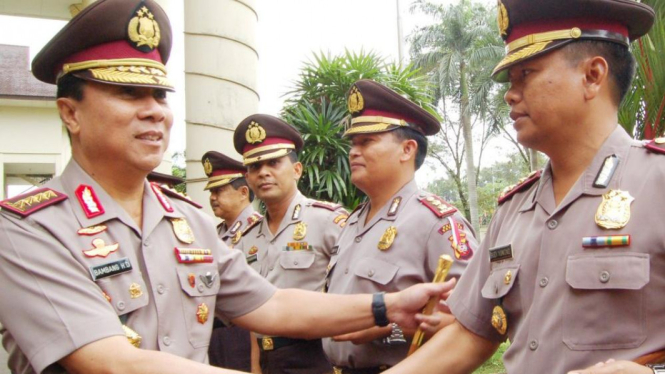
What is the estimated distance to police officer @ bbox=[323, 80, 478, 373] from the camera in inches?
132

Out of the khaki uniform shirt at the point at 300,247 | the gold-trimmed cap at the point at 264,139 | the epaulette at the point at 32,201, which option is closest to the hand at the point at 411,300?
the epaulette at the point at 32,201

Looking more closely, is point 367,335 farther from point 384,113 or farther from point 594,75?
point 594,75

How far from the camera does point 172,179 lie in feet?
21.3

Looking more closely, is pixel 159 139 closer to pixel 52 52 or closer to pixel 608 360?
pixel 52 52

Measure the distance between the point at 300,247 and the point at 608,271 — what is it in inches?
123

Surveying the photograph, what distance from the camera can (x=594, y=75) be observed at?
2.09 m

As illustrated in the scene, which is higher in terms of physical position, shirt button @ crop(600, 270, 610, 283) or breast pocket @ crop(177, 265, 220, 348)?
shirt button @ crop(600, 270, 610, 283)

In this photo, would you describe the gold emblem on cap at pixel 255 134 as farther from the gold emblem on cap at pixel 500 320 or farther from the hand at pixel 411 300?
the gold emblem on cap at pixel 500 320

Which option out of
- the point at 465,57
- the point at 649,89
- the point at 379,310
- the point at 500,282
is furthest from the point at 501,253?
the point at 465,57

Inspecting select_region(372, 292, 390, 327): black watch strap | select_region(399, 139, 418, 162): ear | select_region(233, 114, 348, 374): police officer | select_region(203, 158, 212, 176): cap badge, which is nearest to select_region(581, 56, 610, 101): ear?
select_region(372, 292, 390, 327): black watch strap

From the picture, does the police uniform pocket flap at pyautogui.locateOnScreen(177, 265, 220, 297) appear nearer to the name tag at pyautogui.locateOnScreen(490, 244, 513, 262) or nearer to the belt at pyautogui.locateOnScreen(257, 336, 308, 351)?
the name tag at pyautogui.locateOnScreen(490, 244, 513, 262)

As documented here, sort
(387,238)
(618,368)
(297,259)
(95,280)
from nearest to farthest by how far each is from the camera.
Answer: (618,368)
(95,280)
(387,238)
(297,259)

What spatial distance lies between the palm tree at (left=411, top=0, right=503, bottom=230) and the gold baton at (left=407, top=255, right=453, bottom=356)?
2432 cm

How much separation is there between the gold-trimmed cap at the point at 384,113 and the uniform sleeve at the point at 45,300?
7.21 ft
